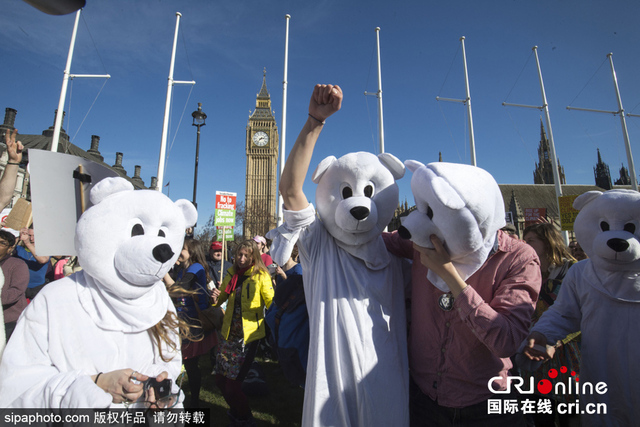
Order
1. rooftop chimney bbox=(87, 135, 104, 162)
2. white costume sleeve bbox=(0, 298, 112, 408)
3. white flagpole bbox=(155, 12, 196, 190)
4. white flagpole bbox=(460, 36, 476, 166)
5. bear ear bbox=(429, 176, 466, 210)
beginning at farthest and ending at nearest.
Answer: rooftop chimney bbox=(87, 135, 104, 162)
white flagpole bbox=(460, 36, 476, 166)
white flagpole bbox=(155, 12, 196, 190)
bear ear bbox=(429, 176, 466, 210)
white costume sleeve bbox=(0, 298, 112, 408)

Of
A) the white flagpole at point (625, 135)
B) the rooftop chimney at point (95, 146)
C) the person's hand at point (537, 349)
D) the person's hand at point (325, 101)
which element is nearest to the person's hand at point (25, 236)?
the person's hand at point (325, 101)

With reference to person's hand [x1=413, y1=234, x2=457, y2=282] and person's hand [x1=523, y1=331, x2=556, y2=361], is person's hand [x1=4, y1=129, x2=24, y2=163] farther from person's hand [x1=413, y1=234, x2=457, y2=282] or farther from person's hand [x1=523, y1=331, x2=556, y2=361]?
person's hand [x1=523, y1=331, x2=556, y2=361]

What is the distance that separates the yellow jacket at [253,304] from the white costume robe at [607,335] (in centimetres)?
272

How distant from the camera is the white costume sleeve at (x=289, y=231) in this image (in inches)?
77.4

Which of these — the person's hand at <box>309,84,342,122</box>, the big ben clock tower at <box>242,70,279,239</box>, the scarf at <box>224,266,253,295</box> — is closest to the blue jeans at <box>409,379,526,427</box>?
the person's hand at <box>309,84,342,122</box>

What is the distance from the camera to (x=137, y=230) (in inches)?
67.6

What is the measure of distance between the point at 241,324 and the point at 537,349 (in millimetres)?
2953

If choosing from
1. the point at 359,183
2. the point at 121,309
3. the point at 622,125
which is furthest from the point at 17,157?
the point at 622,125

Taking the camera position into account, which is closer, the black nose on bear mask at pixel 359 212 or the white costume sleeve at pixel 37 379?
the white costume sleeve at pixel 37 379

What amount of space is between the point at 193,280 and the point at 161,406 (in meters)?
2.54

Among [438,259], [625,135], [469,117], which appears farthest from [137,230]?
[625,135]

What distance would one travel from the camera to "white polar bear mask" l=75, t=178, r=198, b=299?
159cm

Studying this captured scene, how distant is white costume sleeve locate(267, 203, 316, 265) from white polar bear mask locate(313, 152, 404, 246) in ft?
0.49

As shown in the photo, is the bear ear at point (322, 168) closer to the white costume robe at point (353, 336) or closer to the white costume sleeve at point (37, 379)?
the white costume robe at point (353, 336)
